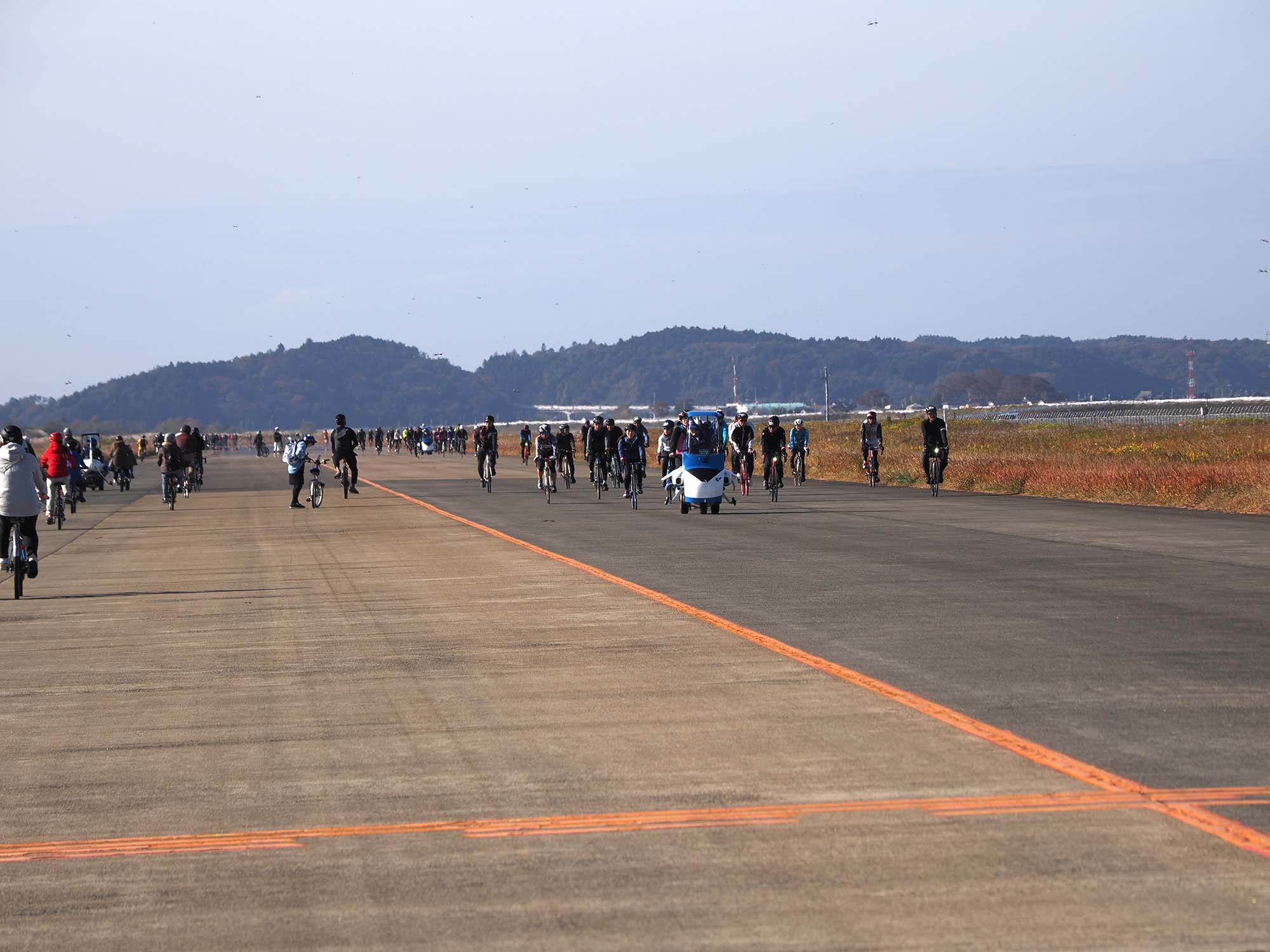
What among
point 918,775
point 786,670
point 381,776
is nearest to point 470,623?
point 786,670

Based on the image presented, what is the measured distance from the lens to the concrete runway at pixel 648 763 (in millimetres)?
5180

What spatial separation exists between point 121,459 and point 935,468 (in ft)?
80.0

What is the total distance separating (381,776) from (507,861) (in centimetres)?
167

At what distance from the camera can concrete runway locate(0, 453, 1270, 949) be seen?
204 inches

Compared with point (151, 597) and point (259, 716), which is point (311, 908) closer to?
point (259, 716)

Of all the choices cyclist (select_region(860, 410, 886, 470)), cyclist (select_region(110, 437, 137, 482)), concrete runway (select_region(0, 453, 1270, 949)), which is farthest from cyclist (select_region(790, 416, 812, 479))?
concrete runway (select_region(0, 453, 1270, 949))

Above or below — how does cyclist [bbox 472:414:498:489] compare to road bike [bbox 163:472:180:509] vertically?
above

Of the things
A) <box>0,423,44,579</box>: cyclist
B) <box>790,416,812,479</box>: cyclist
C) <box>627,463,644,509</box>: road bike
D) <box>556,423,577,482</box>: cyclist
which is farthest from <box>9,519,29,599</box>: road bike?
<box>790,416,812,479</box>: cyclist

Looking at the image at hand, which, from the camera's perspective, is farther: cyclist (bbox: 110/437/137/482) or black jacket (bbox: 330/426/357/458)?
cyclist (bbox: 110/437/137/482)

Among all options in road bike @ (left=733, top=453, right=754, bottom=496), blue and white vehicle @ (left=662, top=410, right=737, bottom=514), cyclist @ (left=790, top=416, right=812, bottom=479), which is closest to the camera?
blue and white vehicle @ (left=662, top=410, right=737, bottom=514)

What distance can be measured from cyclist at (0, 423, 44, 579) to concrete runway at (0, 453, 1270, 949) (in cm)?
104

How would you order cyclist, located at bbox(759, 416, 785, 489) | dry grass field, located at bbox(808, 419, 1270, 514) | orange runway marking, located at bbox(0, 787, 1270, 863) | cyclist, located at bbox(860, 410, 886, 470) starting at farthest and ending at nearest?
cyclist, located at bbox(860, 410, 886, 470) < cyclist, located at bbox(759, 416, 785, 489) < dry grass field, located at bbox(808, 419, 1270, 514) < orange runway marking, located at bbox(0, 787, 1270, 863)

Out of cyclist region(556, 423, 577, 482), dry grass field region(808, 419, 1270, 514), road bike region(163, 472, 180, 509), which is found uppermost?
cyclist region(556, 423, 577, 482)

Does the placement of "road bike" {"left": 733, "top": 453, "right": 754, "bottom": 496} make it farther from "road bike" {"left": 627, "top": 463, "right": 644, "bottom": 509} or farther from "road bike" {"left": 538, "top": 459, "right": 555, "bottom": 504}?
"road bike" {"left": 538, "top": 459, "right": 555, "bottom": 504}
